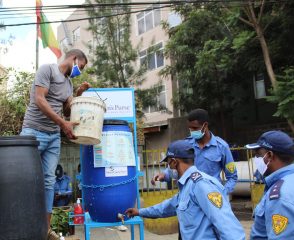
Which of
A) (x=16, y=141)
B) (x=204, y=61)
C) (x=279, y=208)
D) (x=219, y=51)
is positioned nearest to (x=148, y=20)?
(x=204, y=61)

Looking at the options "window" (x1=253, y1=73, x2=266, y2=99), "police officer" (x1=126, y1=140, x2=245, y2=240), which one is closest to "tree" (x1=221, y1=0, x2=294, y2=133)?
"window" (x1=253, y1=73, x2=266, y2=99)

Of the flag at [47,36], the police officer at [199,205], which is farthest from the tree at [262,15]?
Result: the police officer at [199,205]

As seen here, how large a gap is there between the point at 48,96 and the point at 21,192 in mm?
1317

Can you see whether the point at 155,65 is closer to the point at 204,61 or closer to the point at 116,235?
the point at 204,61

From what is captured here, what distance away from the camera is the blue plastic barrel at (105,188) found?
4.02m

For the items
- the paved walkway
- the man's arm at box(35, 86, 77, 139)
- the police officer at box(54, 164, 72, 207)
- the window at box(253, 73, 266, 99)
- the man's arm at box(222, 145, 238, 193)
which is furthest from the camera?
the window at box(253, 73, 266, 99)

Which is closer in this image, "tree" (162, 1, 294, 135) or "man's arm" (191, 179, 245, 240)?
"man's arm" (191, 179, 245, 240)

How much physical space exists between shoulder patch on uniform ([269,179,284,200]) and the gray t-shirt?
2141 millimetres

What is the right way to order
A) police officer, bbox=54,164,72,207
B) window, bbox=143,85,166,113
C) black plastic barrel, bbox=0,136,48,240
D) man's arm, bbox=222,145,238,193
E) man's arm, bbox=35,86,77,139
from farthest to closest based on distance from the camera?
window, bbox=143,85,166,113
police officer, bbox=54,164,72,207
man's arm, bbox=222,145,238,193
man's arm, bbox=35,86,77,139
black plastic barrel, bbox=0,136,48,240

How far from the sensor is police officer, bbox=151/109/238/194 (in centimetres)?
427

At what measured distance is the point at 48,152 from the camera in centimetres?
387

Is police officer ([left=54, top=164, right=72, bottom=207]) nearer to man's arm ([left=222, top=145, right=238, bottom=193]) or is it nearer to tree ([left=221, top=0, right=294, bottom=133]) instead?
tree ([left=221, top=0, right=294, bottom=133])

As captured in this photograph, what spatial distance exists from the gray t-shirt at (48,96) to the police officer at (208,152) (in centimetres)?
120

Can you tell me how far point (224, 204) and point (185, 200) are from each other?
298 mm
